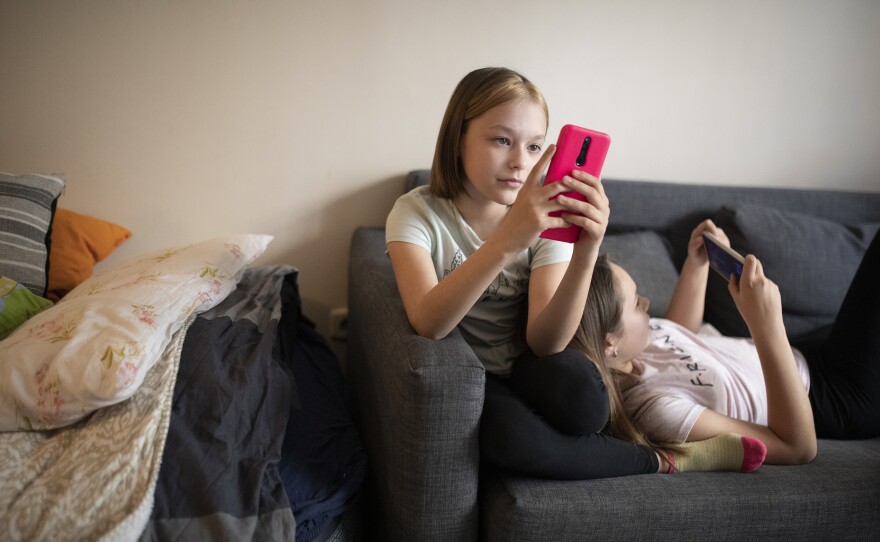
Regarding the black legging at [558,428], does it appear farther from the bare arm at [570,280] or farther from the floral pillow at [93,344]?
the floral pillow at [93,344]

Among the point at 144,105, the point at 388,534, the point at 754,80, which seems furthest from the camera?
the point at 754,80

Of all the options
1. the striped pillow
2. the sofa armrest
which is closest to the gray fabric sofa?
the sofa armrest

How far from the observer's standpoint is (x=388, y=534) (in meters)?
0.99

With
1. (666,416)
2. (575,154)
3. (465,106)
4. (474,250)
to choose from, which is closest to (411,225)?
(474,250)

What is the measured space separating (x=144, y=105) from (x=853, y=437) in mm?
1913

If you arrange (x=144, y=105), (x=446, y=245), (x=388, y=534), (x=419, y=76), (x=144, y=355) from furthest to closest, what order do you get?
(x=419, y=76) → (x=144, y=105) → (x=446, y=245) → (x=388, y=534) → (x=144, y=355)

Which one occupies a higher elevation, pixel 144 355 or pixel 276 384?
pixel 144 355

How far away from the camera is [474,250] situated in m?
1.17

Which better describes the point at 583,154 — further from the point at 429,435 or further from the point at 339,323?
the point at 339,323

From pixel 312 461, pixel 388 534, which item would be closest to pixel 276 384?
pixel 312 461

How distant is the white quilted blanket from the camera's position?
723mm

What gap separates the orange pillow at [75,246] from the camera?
140cm

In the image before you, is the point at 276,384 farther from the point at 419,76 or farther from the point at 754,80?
the point at 754,80

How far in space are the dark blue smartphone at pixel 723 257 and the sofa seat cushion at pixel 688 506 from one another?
381 mm
